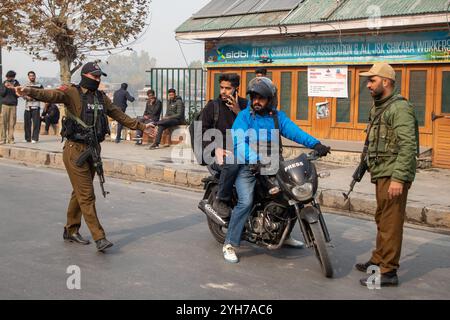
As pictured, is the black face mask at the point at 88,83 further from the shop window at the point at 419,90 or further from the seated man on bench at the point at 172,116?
the seated man on bench at the point at 172,116

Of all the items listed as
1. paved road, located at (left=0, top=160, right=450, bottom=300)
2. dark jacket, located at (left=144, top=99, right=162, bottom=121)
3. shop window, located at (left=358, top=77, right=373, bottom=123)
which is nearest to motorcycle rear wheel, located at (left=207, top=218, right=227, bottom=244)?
paved road, located at (left=0, top=160, right=450, bottom=300)

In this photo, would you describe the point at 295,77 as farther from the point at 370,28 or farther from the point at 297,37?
the point at 370,28

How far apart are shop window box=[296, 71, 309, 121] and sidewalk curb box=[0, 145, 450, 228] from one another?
407 centimetres

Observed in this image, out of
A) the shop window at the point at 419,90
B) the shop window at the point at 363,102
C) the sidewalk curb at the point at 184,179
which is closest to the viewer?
the sidewalk curb at the point at 184,179

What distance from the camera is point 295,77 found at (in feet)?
47.5

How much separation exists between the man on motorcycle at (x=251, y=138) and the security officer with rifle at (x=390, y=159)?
1.86 ft

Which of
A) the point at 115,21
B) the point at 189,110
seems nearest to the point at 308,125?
the point at 189,110

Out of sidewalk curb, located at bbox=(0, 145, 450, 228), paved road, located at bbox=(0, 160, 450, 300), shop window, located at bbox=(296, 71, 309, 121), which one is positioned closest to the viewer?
paved road, located at bbox=(0, 160, 450, 300)

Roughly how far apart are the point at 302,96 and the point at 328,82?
2.76 ft

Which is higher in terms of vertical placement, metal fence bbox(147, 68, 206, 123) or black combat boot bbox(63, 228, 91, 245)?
metal fence bbox(147, 68, 206, 123)

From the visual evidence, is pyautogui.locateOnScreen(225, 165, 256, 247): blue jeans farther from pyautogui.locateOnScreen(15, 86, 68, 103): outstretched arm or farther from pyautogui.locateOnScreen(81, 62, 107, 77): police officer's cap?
pyautogui.locateOnScreen(15, 86, 68, 103): outstretched arm

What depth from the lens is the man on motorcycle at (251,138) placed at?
5.62m

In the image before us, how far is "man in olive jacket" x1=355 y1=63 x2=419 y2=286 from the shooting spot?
499 cm

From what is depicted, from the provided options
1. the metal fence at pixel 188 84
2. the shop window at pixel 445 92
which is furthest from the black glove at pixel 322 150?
the metal fence at pixel 188 84
